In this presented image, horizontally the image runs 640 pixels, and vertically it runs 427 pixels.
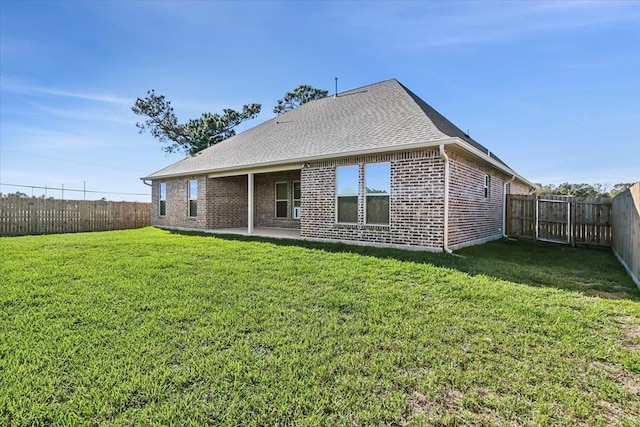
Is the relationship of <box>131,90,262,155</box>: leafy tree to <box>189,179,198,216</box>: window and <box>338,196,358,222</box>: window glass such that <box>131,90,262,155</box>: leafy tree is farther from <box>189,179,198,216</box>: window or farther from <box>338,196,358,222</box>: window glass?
<box>338,196,358,222</box>: window glass

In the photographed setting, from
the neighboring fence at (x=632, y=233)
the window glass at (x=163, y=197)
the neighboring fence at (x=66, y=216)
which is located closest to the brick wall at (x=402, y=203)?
the neighboring fence at (x=632, y=233)

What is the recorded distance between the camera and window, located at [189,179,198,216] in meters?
14.1

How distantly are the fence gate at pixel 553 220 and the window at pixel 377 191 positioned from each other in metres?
6.76

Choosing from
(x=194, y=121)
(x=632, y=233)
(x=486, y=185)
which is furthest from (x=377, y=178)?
(x=194, y=121)

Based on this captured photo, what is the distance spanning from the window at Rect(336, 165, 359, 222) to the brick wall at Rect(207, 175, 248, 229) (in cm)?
666

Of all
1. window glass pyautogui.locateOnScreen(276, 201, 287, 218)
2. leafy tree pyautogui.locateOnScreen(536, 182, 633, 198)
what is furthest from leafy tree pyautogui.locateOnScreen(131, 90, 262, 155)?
leafy tree pyautogui.locateOnScreen(536, 182, 633, 198)

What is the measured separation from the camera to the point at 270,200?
47.5ft

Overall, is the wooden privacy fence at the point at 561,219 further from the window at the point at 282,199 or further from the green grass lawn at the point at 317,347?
the window at the point at 282,199

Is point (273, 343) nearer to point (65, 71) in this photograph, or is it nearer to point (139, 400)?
point (139, 400)

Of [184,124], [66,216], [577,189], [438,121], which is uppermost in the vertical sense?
[184,124]

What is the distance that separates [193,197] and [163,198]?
2837 mm

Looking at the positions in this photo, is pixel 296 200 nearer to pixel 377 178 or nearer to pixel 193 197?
pixel 193 197

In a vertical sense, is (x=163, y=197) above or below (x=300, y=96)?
below

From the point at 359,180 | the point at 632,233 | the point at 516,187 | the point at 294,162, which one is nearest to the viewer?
the point at 632,233
